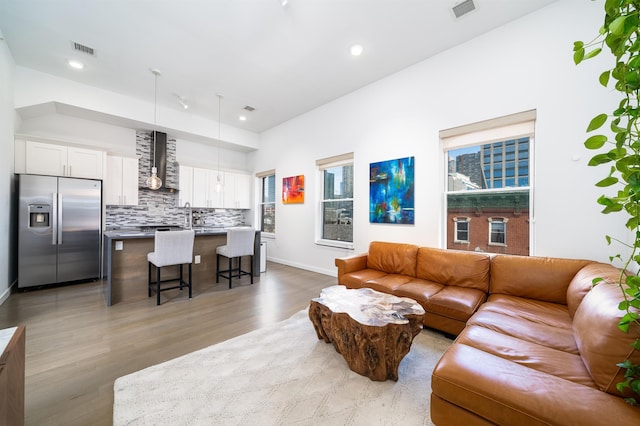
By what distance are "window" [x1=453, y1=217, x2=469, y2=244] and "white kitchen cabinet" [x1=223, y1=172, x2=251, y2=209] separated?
519 centimetres

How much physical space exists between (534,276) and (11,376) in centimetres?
362

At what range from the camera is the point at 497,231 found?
9.93ft

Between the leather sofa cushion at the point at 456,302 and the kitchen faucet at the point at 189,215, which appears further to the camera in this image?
the kitchen faucet at the point at 189,215

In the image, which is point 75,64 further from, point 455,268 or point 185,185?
point 455,268

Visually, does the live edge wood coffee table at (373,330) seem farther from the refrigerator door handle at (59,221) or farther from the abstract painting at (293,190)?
the refrigerator door handle at (59,221)

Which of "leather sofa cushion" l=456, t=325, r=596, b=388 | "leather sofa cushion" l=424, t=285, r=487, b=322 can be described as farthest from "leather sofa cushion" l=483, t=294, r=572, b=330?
"leather sofa cushion" l=456, t=325, r=596, b=388

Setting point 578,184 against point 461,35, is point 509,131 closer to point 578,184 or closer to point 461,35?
point 578,184

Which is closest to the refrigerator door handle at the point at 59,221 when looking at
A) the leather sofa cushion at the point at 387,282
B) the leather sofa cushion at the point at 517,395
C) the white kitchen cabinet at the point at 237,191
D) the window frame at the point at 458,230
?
the white kitchen cabinet at the point at 237,191

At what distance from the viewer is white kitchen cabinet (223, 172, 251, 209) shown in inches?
249

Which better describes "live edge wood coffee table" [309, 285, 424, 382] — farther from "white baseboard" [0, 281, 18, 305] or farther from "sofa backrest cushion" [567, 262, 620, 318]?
"white baseboard" [0, 281, 18, 305]

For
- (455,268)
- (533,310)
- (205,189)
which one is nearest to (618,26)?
(533,310)

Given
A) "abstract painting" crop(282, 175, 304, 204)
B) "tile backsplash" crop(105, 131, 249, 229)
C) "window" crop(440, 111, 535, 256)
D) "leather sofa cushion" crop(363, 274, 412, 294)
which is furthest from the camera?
"abstract painting" crop(282, 175, 304, 204)

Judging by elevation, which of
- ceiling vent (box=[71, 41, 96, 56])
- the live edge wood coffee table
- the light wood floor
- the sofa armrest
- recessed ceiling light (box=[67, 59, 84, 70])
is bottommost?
the light wood floor

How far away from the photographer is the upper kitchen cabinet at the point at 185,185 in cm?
555
